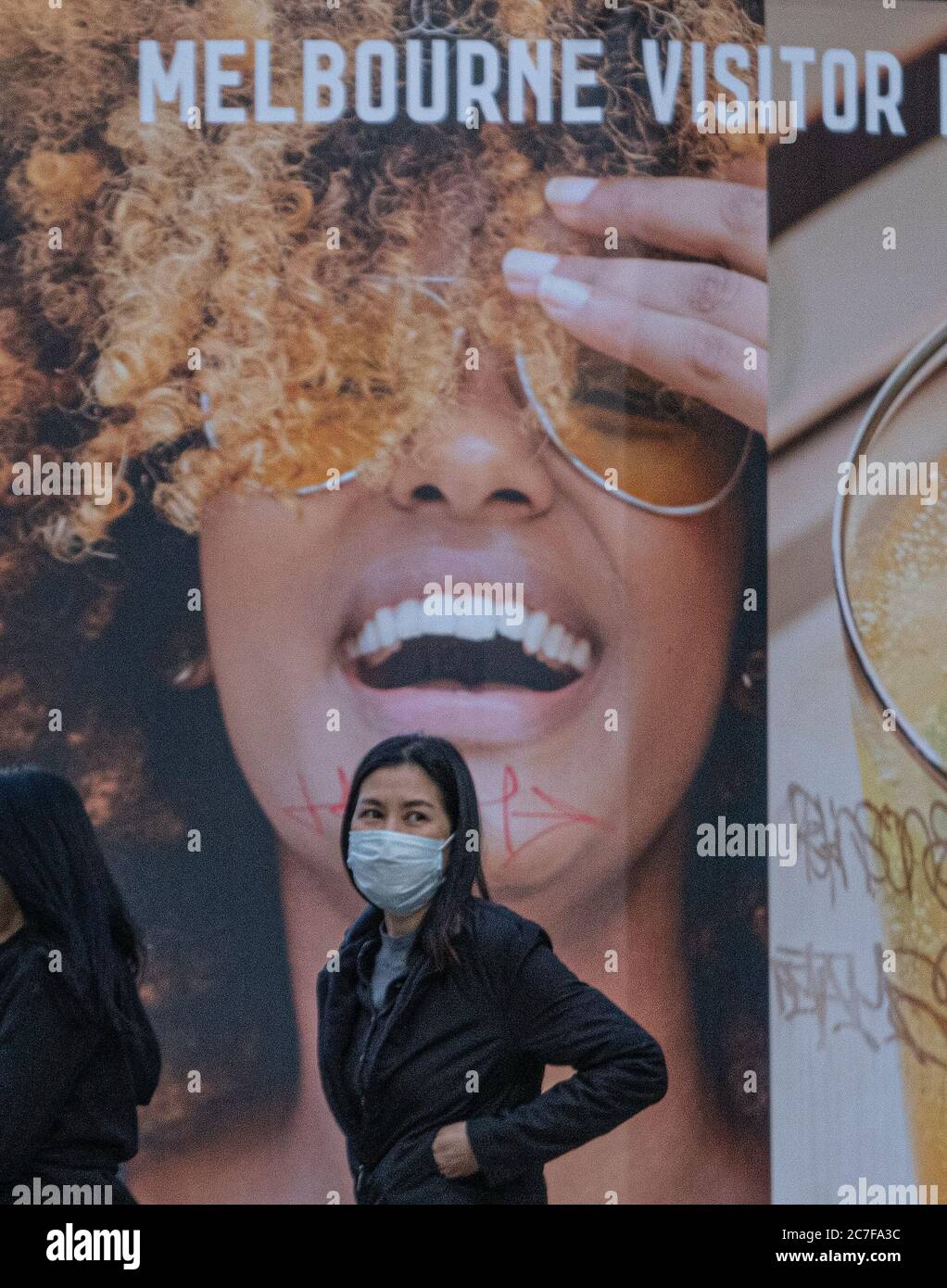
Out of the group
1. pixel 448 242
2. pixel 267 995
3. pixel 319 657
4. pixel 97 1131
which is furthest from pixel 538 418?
pixel 97 1131

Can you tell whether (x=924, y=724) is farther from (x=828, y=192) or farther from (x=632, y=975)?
(x=828, y=192)

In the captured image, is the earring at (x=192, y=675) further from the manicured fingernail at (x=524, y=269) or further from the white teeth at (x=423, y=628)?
the manicured fingernail at (x=524, y=269)

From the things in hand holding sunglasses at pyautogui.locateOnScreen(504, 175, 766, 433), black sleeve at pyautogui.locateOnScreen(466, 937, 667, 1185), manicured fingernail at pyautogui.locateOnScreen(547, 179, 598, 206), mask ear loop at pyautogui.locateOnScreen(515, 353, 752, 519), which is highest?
manicured fingernail at pyautogui.locateOnScreen(547, 179, 598, 206)

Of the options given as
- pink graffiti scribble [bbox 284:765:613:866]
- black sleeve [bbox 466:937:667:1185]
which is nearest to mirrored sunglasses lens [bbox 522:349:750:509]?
pink graffiti scribble [bbox 284:765:613:866]

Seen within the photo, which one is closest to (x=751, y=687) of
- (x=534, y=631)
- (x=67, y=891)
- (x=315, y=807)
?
(x=534, y=631)

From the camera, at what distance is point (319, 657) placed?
5.27m

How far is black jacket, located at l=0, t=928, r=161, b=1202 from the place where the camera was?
12.0 feet

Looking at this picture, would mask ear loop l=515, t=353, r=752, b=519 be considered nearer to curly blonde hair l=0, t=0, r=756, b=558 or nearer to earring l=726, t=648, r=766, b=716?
curly blonde hair l=0, t=0, r=756, b=558

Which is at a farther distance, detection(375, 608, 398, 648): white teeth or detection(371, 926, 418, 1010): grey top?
detection(375, 608, 398, 648): white teeth

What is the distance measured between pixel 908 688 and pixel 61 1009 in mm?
2969

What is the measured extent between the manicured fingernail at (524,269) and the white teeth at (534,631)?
1065 millimetres

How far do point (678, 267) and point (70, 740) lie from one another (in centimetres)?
252

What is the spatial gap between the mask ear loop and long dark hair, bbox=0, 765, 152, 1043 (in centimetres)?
209

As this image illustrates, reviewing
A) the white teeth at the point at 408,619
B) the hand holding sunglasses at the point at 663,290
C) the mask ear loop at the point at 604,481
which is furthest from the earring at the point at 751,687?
the white teeth at the point at 408,619
